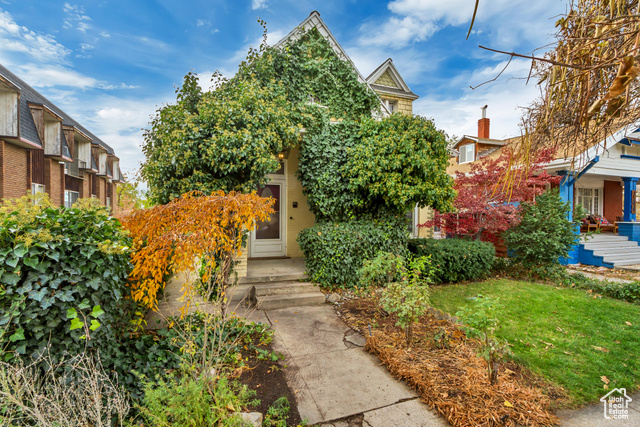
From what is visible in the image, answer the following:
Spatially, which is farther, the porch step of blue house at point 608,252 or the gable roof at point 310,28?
the porch step of blue house at point 608,252

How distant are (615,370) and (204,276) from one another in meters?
4.78

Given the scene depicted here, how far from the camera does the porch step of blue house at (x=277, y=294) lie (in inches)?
212

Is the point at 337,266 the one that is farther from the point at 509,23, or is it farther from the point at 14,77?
the point at 14,77

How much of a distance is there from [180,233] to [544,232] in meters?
9.07

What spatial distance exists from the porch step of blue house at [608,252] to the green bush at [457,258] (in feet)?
16.1

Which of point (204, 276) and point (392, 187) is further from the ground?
point (392, 187)

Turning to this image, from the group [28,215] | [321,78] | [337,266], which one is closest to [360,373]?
[337,266]

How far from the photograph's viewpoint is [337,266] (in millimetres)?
5945

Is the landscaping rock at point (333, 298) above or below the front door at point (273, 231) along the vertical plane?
below

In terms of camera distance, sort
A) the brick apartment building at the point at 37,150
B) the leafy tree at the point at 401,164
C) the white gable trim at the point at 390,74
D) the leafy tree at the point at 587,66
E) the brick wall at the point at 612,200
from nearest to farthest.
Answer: the leafy tree at the point at 587,66, the leafy tree at the point at 401,164, the brick apartment building at the point at 37,150, the white gable trim at the point at 390,74, the brick wall at the point at 612,200

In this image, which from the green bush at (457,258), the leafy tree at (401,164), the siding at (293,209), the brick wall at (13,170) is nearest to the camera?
the leafy tree at (401,164)

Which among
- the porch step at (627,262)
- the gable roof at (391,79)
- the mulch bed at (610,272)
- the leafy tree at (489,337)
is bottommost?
the mulch bed at (610,272)

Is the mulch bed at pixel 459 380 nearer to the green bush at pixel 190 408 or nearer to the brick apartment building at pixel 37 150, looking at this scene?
the green bush at pixel 190 408

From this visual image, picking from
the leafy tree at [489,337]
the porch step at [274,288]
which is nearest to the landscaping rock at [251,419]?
the leafy tree at [489,337]
